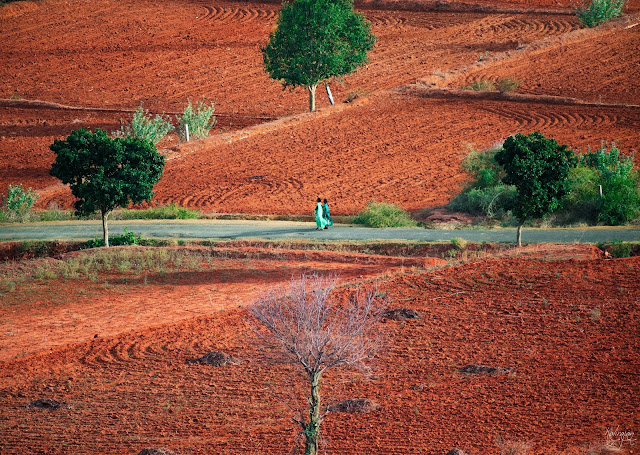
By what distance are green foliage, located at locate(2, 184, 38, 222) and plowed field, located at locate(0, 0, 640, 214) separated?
1.56 metres

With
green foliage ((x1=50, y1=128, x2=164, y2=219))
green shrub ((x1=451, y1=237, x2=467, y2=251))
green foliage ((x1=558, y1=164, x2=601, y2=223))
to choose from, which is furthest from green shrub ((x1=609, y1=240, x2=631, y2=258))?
green foliage ((x1=50, y1=128, x2=164, y2=219))

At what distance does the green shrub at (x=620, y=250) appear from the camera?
22.2 m

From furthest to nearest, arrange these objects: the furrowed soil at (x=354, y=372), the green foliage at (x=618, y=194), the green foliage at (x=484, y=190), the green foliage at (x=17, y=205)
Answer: the green foliage at (x=17, y=205)
the green foliage at (x=484, y=190)
the green foliage at (x=618, y=194)
the furrowed soil at (x=354, y=372)

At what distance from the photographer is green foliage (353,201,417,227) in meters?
28.7

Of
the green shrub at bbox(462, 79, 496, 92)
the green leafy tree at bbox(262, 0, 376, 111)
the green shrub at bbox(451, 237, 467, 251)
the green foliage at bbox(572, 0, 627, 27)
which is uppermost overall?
the green foliage at bbox(572, 0, 627, 27)

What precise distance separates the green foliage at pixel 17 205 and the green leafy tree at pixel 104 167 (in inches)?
268

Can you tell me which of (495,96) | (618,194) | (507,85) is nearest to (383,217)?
(618,194)

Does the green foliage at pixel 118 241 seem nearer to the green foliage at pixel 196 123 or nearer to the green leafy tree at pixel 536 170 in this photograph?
the green leafy tree at pixel 536 170

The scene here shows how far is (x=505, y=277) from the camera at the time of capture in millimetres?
19844

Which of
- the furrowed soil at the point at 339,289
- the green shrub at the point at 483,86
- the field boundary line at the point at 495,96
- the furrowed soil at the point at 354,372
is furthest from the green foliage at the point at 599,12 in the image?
the furrowed soil at the point at 354,372

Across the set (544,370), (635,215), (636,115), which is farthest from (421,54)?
(544,370)

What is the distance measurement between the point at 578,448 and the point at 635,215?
17.9 m

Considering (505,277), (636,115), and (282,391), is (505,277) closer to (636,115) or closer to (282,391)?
(282,391)

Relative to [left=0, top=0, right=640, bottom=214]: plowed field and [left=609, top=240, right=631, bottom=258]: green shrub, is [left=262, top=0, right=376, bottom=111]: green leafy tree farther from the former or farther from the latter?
[left=609, top=240, right=631, bottom=258]: green shrub
